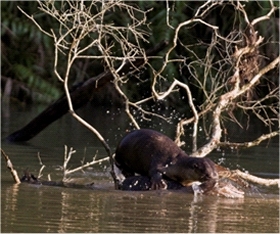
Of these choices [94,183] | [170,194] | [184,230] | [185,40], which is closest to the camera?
[184,230]

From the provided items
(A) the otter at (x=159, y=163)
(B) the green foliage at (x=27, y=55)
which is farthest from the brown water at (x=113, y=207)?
(B) the green foliage at (x=27, y=55)

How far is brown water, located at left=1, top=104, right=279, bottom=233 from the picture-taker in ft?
16.3

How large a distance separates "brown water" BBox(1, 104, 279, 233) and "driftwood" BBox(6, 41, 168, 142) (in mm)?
649

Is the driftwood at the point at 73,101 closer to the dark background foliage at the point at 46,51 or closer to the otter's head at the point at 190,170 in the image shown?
the otter's head at the point at 190,170

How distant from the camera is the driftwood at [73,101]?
27.6 ft

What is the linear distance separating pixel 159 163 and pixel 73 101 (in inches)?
101

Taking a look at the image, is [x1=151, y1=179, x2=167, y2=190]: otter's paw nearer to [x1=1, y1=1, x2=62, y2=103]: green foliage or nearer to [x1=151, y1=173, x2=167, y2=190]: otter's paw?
[x1=151, y1=173, x2=167, y2=190]: otter's paw

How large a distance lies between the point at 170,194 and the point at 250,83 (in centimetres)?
155

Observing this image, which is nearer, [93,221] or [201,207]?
[93,221]

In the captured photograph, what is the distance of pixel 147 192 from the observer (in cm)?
624

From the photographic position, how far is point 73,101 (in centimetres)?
890

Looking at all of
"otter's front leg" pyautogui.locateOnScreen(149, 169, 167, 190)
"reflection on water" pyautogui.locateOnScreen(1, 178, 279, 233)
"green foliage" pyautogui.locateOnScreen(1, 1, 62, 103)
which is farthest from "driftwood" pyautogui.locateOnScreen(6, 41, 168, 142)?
"green foliage" pyautogui.locateOnScreen(1, 1, 62, 103)

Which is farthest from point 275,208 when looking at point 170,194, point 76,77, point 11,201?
point 76,77

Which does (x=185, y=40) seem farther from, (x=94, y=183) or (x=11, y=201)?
(x=11, y=201)
